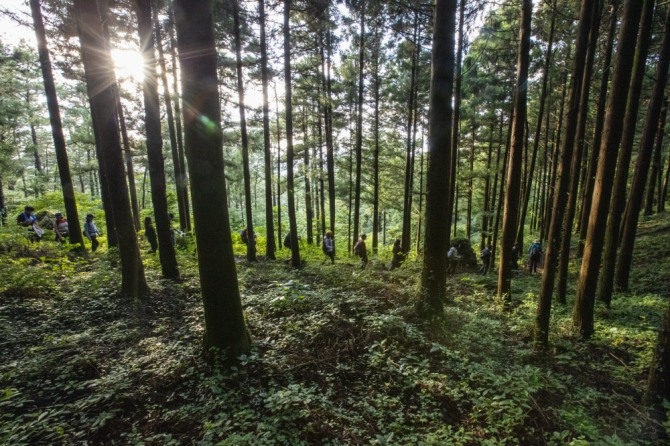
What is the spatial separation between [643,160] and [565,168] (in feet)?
22.8

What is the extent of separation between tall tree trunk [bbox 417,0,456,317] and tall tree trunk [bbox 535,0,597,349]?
1.87 meters

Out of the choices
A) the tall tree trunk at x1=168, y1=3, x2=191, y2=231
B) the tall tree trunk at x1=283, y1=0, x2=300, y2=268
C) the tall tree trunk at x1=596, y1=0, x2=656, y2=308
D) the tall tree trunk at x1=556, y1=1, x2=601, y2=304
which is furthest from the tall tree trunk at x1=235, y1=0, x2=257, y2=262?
the tall tree trunk at x1=596, y1=0, x2=656, y2=308

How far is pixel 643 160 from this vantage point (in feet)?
31.8

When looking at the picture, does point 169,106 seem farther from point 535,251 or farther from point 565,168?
point 535,251

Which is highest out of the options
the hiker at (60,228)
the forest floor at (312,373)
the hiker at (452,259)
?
the hiker at (60,228)

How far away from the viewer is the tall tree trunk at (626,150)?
283 inches

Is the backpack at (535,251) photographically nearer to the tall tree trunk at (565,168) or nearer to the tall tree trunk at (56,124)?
the tall tree trunk at (565,168)

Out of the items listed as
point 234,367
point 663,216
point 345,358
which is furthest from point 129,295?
point 663,216

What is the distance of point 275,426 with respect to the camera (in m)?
3.46

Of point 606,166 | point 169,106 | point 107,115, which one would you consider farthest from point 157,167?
point 606,166

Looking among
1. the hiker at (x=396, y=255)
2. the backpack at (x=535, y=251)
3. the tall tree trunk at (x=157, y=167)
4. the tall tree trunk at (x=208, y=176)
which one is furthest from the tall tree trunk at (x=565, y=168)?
the backpack at (x=535, y=251)

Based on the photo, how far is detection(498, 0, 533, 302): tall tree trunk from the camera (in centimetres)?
754

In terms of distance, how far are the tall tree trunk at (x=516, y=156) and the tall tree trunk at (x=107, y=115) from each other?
996 cm

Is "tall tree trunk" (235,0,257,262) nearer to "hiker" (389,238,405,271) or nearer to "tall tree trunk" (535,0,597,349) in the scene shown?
"hiker" (389,238,405,271)
